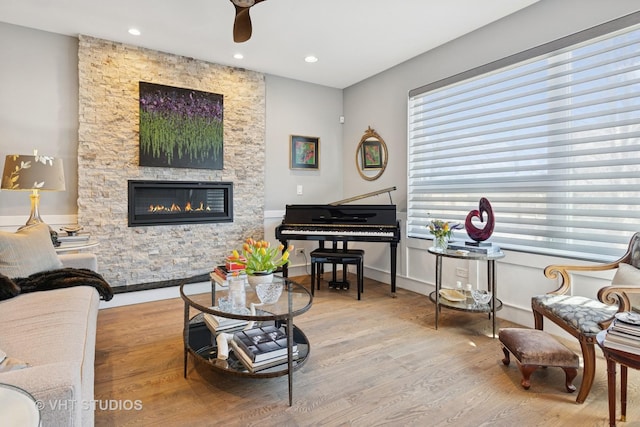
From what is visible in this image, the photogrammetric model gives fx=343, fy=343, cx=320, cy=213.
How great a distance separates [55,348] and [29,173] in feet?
6.23

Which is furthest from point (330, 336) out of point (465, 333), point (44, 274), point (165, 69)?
point (165, 69)

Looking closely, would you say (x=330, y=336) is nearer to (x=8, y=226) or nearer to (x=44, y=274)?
(x=44, y=274)

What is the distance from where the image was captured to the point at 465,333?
9.28ft

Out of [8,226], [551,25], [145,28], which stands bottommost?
[8,226]

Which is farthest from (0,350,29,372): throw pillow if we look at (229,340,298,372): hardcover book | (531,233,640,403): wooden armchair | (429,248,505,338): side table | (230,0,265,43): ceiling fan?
(429,248,505,338): side table

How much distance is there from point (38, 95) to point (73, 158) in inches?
25.8

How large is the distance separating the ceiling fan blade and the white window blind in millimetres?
2193

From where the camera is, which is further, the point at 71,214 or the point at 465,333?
the point at 71,214

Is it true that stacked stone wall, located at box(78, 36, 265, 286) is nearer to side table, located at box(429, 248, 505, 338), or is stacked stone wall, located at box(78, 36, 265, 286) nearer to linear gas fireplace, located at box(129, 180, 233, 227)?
linear gas fireplace, located at box(129, 180, 233, 227)

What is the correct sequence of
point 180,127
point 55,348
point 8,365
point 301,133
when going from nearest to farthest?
point 8,365 → point 55,348 → point 180,127 → point 301,133

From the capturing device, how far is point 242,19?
2.44 metres

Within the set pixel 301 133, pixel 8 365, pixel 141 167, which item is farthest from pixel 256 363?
pixel 301 133

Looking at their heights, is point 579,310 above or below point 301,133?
below

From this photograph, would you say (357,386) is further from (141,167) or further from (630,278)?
(141,167)
